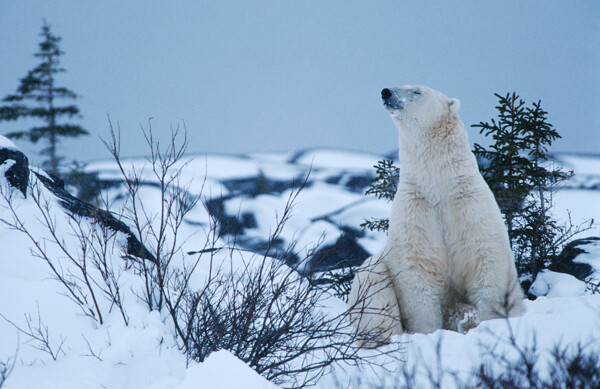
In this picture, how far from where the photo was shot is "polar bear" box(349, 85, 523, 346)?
3521 mm

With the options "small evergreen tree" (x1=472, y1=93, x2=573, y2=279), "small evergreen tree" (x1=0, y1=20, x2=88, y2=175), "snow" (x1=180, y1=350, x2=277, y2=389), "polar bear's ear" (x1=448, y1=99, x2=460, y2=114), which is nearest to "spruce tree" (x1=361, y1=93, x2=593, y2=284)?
"small evergreen tree" (x1=472, y1=93, x2=573, y2=279)

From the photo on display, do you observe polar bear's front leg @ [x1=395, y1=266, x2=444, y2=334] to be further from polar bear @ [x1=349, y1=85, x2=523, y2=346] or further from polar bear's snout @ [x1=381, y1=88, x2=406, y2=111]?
polar bear's snout @ [x1=381, y1=88, x2=406, y2=111]

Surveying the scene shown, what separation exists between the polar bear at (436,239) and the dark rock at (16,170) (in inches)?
143

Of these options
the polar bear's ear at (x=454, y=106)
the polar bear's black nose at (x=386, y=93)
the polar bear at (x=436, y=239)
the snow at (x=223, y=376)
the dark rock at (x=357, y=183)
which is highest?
the polar bear's black nose at (x=386, y=93)

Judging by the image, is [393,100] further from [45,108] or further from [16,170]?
[45,108]

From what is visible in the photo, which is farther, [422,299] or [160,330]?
[422,299]

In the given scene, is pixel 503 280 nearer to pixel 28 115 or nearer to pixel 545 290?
pixel 545 290

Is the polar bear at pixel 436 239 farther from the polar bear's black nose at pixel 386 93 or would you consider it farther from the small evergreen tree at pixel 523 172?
the small evergreen tree at pixel 523 172

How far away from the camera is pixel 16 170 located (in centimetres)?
507

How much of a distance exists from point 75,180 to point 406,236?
12400 millimetres

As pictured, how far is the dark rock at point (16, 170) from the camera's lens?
501cm

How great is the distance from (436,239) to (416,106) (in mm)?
1020

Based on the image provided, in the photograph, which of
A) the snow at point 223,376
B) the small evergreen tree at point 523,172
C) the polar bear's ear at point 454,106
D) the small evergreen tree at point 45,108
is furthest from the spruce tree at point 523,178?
the small evergreen tree at point 45,108

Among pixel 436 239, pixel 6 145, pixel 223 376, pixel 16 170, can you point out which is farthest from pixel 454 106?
pixel 6 145
